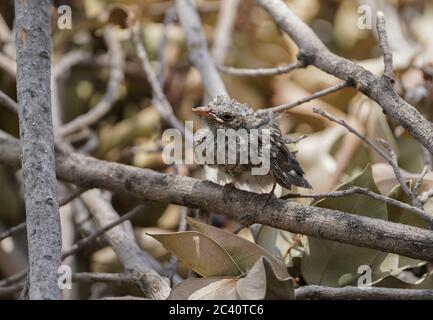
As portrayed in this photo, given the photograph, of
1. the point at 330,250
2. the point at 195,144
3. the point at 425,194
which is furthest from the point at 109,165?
the point at 425,194

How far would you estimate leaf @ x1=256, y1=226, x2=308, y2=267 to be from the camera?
176 cm

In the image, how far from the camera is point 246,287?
135cm

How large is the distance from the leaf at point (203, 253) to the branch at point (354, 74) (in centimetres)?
46

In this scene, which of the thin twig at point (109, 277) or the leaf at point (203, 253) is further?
the thin twig at point (109, 277)

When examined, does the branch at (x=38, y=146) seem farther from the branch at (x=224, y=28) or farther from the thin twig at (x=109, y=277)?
the branch at (x=224, y=28)

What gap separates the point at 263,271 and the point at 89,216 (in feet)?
3.24

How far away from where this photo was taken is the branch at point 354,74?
158cm

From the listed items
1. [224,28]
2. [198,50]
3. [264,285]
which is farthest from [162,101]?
[264,285]

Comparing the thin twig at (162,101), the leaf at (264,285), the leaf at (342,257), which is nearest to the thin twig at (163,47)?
the thin twig at (162,101)

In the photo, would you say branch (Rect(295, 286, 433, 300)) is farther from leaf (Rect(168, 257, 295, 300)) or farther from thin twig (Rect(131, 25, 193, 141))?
thin twig (Rect(131, 25, 193, 141))

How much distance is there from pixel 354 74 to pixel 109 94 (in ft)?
3.46

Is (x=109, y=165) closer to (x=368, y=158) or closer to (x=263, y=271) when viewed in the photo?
(x=263, y=271)

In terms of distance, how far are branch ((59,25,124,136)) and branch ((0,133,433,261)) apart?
0.53 m

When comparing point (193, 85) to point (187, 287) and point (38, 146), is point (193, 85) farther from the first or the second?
point (187, 287)
